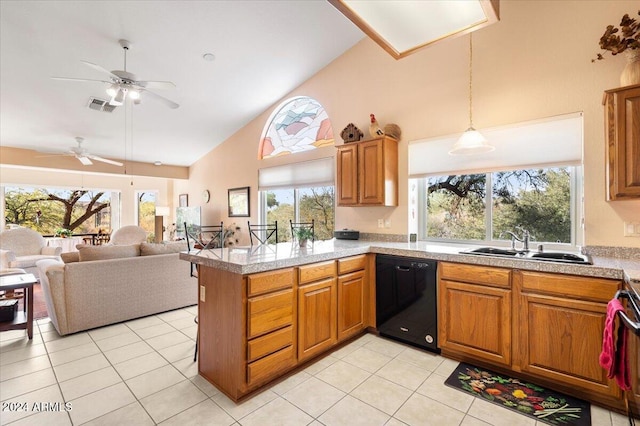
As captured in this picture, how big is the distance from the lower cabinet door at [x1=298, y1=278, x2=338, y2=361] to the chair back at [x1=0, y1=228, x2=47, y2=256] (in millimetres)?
6489

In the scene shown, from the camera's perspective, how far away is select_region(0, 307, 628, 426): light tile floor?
1.92m

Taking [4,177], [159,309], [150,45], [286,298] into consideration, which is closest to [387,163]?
[286,298]

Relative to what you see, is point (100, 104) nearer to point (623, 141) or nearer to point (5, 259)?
point (5, 259)

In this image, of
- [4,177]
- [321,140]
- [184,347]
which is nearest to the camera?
[184,347]

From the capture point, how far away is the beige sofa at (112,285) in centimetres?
316

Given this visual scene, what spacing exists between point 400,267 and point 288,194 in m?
2.82

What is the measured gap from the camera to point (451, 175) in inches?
135

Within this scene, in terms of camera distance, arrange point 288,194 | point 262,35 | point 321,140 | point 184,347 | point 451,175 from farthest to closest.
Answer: point 288,194 < point 321,140 < point 262,35 < point 451,175 < point 184,347

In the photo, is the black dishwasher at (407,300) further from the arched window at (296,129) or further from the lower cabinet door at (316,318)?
the arched window at (296,129)

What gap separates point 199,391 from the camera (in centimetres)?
223

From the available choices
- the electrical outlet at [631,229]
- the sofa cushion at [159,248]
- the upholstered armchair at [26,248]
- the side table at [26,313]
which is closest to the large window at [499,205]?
the electrical outlet at [631,229]

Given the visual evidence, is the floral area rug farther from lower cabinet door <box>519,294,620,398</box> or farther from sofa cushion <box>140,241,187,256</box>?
sofa cushion <box>140,241,187,256</box>

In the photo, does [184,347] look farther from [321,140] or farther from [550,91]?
[550,91]

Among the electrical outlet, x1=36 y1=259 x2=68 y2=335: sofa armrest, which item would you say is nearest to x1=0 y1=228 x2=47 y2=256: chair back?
x1=36 y1=259 x2=68 y2=335: sofa armrest
